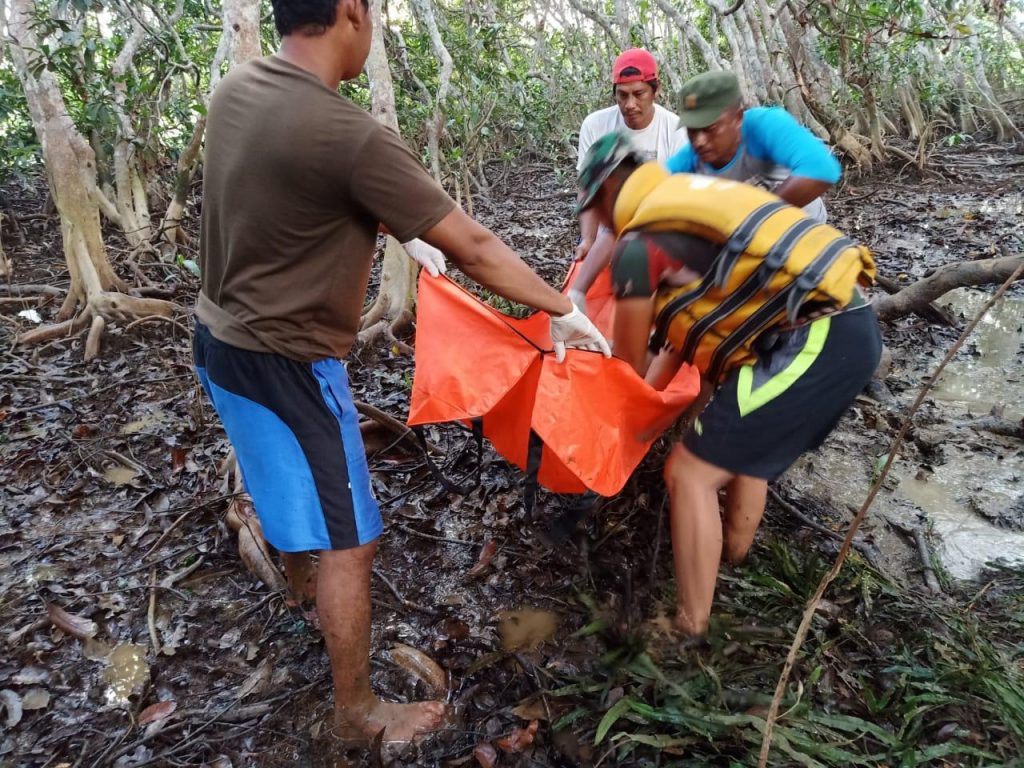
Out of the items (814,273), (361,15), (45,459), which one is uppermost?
(361,15)

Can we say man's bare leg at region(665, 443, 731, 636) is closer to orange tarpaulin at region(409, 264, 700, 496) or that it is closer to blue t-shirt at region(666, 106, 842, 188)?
orange tarpaulin at region(409, 264, 700, 496)

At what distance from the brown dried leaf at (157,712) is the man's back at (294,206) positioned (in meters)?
1.21

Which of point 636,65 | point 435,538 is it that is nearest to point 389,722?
point 435,538

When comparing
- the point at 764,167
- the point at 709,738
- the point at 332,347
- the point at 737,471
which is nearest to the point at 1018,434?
the point at 764,167

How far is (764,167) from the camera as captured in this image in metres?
2.54

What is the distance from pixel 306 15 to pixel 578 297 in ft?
5.00

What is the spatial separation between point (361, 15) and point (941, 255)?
6143mm

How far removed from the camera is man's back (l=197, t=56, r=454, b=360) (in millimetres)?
1410

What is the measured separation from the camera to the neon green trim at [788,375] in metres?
1.80

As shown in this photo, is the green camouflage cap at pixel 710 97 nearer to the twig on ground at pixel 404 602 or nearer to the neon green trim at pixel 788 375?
the neon green trim at pixel 788 375

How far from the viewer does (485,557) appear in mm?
2588

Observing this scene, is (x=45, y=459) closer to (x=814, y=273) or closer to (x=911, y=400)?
(x=814, y=273)

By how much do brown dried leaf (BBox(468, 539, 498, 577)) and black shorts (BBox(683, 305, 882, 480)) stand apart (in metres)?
1.03

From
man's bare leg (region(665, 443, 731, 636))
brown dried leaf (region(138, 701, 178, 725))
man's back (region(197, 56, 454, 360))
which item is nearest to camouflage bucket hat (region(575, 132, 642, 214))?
man's back (region(197, 56, 454, 360))
